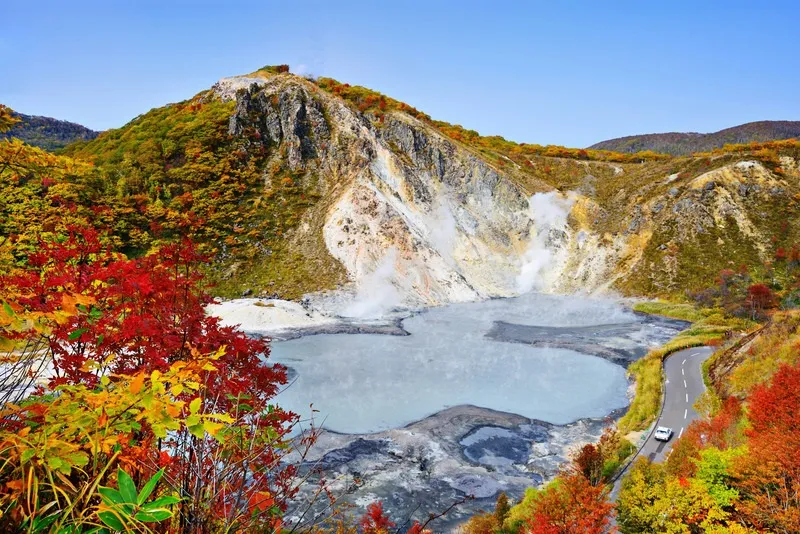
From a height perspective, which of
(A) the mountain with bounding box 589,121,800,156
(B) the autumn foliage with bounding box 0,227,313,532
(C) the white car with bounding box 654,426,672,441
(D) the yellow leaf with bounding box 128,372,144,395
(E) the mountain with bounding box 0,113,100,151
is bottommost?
(C) the white car with bounding box 654,426,672,441

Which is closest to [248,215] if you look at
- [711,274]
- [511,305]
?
[511,305]

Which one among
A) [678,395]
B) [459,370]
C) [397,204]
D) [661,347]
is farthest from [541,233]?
[678,395]

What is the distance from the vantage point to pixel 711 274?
176ft

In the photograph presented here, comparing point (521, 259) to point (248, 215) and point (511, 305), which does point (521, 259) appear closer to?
point (511, 305)

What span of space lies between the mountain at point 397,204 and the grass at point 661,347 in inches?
A: 260

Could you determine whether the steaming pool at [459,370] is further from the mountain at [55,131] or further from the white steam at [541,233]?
the mountain at [55,131]

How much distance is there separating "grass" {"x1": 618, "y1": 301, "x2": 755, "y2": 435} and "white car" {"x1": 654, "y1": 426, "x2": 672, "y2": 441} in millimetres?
892

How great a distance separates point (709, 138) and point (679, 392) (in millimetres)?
194933

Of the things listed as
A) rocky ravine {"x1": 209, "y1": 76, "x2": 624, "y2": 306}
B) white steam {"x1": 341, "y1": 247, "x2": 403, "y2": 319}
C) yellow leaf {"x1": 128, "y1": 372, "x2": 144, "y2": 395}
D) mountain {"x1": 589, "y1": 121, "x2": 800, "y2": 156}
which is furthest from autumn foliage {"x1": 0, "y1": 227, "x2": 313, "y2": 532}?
mountain {"x1": 589, "y1": 121, "x2": 800, "y2": 156}

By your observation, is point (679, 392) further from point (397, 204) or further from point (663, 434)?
point (397, 204)

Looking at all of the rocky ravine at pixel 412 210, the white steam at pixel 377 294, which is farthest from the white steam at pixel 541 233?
the white steam at pixel 377 294

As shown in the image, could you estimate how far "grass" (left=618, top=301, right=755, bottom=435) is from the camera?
21.8m

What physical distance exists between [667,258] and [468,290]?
27715 mm

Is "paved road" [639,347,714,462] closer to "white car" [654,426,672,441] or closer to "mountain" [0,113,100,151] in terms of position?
"white car" [654,426,672,441]
